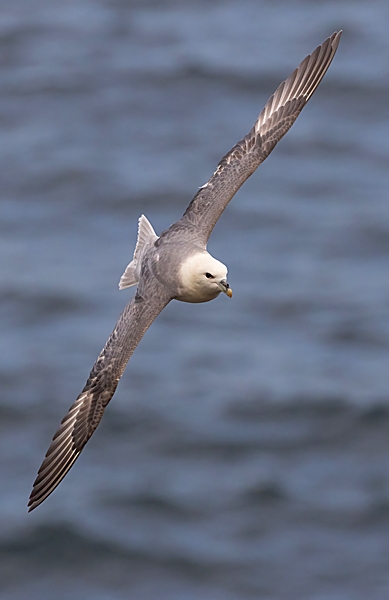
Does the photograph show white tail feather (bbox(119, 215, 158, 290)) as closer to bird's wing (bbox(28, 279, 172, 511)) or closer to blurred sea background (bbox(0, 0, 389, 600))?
bird's wing (bbox(28, 279, 172, 511))

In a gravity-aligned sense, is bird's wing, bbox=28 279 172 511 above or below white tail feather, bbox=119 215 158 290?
below

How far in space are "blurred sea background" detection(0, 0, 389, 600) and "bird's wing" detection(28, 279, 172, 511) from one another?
7763 millimetres

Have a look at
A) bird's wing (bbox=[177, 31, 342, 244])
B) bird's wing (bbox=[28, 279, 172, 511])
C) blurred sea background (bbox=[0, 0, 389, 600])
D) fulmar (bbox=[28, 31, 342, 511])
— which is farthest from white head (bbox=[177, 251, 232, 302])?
blurred sea background (bbox=[0, 0, 389, 600])

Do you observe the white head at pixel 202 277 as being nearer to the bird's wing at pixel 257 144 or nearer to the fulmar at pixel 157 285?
the fulmar at pixel 157 285

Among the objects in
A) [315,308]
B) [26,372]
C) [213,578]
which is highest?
[315,308]

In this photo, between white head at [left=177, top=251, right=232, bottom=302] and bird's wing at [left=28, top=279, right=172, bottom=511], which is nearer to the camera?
white head at [left=177, top=251, right=232, bottom=302]

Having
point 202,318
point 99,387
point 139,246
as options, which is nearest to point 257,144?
point 139,246

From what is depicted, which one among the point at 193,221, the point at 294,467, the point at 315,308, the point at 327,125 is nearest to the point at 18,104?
the point at 327,125

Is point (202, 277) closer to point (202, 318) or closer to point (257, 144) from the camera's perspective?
point (257, 144)

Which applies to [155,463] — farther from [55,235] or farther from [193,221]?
[193,221]

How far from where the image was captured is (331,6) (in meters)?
30.0

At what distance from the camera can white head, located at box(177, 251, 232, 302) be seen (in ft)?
38.1

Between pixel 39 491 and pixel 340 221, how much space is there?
13682mm

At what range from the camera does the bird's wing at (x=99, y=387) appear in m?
12.1
